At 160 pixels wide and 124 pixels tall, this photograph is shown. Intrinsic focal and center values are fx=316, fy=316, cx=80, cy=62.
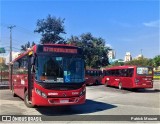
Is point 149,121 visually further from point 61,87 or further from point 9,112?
point 9,112

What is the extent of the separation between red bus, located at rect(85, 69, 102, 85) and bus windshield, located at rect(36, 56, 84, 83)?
25.1m

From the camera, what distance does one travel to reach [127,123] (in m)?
10.9

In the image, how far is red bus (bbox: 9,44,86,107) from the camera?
13.0 m

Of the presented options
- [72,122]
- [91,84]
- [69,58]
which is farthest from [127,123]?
[91,84]

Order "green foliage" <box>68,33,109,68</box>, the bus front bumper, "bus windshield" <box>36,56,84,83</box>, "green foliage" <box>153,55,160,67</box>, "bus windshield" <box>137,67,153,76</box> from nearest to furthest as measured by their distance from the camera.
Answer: the bus front bumper
"bus windshield" <box>36,56,84,83</box>
"bus windshield" <box>137,67,153,76</box>
"green foliage" <box>68,33,109,68</box>
"green foliage" <box>153,55,160,67</box>

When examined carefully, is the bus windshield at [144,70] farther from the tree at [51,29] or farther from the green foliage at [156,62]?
the green foliage at [156,62]

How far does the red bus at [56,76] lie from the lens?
13.0 m

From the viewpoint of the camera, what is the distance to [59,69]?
43.9 ft

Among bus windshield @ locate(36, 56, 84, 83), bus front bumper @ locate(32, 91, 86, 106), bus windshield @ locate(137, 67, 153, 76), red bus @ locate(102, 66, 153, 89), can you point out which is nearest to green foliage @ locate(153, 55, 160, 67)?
red bus @ locate(102, 66, 153, 89)

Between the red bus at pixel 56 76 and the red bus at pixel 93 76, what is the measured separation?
25074mm

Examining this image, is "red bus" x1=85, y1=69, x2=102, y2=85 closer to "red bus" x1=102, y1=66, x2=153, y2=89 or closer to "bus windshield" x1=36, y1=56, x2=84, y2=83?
"red bus" x1=102, y1=66, x2=153, y2=89

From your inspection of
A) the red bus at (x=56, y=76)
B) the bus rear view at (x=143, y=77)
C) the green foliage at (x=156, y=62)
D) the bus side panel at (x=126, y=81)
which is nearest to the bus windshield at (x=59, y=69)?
the red bus at (x=56, y=76)

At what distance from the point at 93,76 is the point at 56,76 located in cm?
2728

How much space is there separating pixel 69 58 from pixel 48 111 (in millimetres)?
2631
